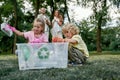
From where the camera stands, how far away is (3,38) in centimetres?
3478

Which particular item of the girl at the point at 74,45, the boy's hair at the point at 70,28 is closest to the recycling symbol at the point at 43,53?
the girl at the point at 74,45

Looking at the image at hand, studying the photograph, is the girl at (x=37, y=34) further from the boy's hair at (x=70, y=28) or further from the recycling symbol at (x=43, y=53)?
the recycling symbol at (x=43, y=53)

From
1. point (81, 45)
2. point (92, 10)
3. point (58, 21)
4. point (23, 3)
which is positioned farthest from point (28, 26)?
point (81, 45)

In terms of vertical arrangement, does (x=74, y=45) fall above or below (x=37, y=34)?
below

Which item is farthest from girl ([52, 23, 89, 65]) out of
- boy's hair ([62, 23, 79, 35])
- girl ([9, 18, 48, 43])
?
girl ([9, 18, 48, 43])

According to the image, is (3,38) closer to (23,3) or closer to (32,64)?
(23,3)

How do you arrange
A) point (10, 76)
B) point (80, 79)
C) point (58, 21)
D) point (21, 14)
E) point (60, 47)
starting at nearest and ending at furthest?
point (80, 79) → point (10, 76) → point (60, 47) → point (58, 21) → point (21, 14)

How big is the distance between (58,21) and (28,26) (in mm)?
24588

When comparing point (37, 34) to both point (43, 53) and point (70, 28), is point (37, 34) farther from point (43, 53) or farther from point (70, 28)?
point (43, 53)

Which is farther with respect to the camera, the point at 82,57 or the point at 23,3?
the point at 23,3

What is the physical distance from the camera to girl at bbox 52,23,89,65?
630cm

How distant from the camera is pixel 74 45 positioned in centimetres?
643

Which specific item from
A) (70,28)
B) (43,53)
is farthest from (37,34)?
(43,53)

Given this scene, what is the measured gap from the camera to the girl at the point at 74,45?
630 cm
